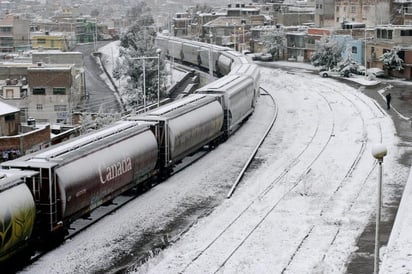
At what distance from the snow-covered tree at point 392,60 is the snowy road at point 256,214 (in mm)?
27435

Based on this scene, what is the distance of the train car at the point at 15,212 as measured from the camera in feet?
58.5

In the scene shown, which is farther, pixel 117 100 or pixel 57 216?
pixel 117 100

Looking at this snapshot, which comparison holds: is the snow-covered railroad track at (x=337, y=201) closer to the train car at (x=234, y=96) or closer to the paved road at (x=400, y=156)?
the paved road at (x=400, y=156)

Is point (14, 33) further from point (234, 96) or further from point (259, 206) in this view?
point (259, 206)

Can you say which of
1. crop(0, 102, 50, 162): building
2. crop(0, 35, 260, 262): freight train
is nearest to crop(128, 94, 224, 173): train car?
crop(0, 35, 260, 262): freight train

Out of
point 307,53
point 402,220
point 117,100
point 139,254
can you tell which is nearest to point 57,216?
point 139,254

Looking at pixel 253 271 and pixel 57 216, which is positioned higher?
pixel 57 216

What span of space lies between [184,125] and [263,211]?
6613 millimetres

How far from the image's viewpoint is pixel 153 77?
2457 inches

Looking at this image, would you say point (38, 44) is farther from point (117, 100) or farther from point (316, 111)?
point (316, 111)

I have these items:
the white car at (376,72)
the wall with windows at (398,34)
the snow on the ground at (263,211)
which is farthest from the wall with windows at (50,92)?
the wall with windows at (398,34)

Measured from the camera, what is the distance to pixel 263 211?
82.0 feet

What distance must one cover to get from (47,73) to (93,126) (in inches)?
722

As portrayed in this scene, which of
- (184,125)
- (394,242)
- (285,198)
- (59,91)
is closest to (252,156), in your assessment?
(184,125)
